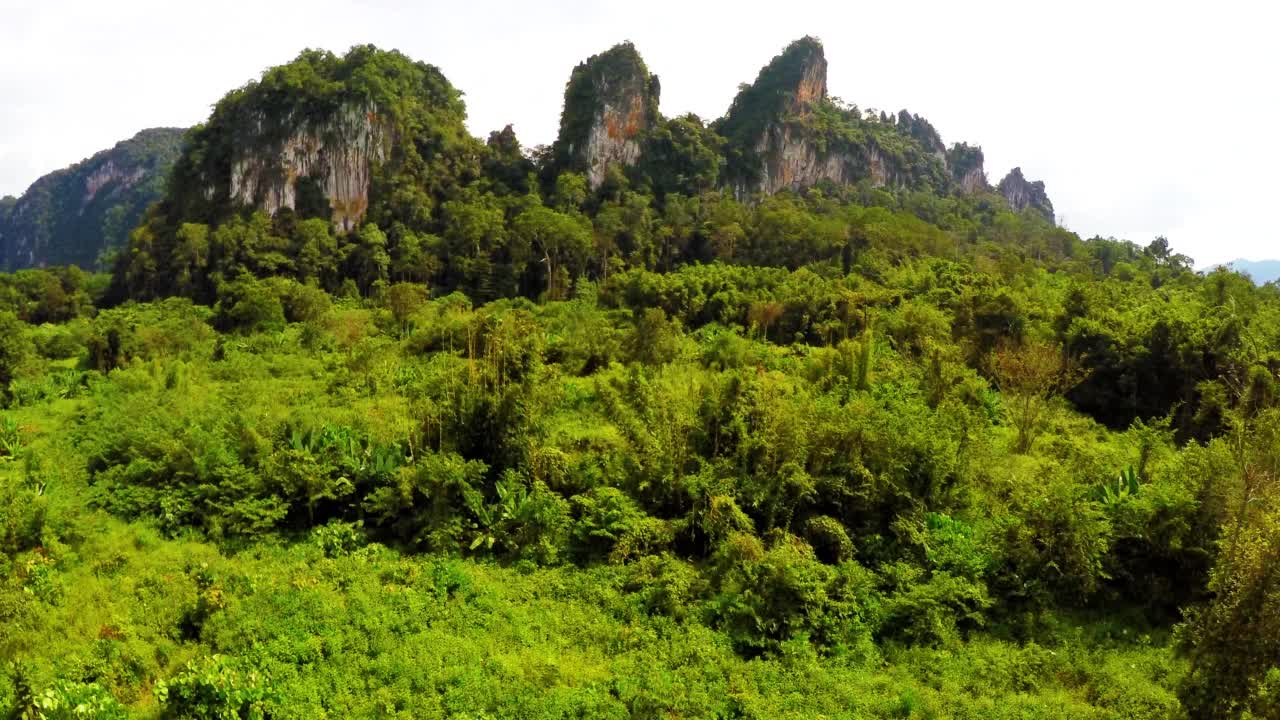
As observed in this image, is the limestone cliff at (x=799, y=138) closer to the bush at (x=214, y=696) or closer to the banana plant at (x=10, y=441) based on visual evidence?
the banana plant at (x=10, y=441)

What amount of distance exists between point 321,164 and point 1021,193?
65731mm

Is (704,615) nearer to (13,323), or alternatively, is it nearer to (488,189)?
(13,323)

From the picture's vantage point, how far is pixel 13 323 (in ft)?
59.9

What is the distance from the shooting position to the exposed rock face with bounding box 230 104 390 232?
35.7 meters

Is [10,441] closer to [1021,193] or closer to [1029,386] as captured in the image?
[1029,386]

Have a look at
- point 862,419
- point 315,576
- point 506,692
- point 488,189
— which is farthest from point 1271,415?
point 488,189

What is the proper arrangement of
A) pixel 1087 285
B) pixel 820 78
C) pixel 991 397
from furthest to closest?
pixel 820 78 → pixel 1087 285 → pixel 991 397

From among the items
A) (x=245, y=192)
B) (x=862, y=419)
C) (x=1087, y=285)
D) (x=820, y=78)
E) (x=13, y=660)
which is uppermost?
(x=820, y=78)

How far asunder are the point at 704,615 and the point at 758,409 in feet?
10.1

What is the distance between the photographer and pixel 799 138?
48906 millimetres

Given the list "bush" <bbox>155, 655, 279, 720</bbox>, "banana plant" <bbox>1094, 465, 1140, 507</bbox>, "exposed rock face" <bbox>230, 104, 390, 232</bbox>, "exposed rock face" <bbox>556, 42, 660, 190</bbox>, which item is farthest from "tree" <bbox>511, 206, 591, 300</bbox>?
"bush" <bbox>155, 655, 279, 720</bbox>

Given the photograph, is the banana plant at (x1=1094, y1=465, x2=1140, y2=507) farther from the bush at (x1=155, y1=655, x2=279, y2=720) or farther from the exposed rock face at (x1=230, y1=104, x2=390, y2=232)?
the exposed rock face at (x1=230, y1=104, x2=390, y2=232)

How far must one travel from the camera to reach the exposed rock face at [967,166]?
6756 cm

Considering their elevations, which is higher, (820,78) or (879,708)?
(820,78)
